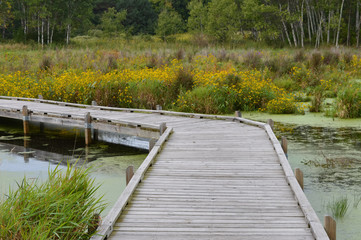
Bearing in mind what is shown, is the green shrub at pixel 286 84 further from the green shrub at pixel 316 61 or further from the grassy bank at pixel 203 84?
the green shrub at pixel 316 61

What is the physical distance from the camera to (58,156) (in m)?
8.48

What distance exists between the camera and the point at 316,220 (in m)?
3.66

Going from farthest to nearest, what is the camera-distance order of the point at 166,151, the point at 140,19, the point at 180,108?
the point at 140,19, the point at 180,108, the point at 166,151

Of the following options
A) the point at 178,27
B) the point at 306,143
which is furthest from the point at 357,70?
the point at 178,27

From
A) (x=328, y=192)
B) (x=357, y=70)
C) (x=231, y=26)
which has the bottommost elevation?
(x=328, y=192)

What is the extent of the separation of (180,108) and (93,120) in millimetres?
2929

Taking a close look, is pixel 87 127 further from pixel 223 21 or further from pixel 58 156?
pixel 223 21

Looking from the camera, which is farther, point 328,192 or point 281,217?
point 328,192

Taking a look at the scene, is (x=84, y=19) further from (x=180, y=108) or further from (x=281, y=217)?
(x=281, y=217)

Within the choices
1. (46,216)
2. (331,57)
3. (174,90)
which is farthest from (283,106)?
(46,216)

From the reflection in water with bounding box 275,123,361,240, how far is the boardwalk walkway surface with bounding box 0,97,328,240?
0.60 m

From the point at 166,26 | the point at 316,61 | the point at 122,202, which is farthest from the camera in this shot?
the point at 166,26

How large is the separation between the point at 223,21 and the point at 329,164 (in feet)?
92.1

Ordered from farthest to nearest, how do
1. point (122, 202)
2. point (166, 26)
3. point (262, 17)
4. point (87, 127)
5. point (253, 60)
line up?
point (166, 26) → point (262, 17) → point (253, 60) → point (87, 127) → point (122, 202)
